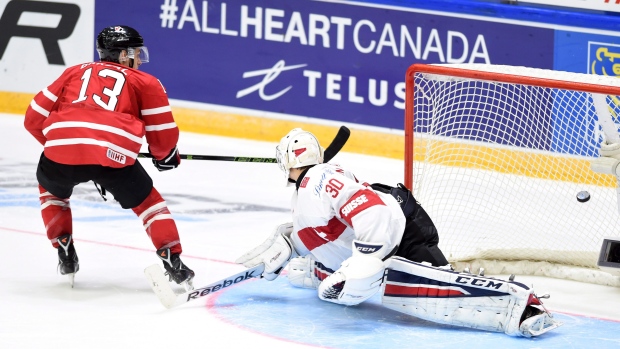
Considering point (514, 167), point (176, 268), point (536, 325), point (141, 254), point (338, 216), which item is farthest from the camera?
point (514, 167)

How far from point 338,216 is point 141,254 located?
1412mm

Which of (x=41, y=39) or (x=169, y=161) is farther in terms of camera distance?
(x=41, y=39)

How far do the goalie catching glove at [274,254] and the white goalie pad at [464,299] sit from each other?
437mm

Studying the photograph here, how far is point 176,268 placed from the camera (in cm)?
464

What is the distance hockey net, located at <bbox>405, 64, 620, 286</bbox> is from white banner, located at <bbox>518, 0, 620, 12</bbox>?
0.81m

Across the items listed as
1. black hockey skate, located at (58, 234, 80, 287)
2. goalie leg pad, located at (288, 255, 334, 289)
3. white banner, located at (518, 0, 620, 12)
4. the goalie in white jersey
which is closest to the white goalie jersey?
the goalie in white jersey

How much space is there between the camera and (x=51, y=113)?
4637 mm

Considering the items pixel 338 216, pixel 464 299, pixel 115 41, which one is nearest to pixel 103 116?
pixel 115 41

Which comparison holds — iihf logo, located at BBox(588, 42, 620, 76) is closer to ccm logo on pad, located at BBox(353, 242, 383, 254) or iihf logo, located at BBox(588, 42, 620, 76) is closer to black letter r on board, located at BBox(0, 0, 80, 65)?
ccm logo on pad, located at BBox(353, 242, 383, 254)

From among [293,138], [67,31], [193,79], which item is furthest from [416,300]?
[67,31]

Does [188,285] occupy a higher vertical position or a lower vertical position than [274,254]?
lower

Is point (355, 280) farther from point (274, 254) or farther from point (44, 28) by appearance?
point (44, 28)

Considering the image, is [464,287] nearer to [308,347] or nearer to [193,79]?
[308,347]

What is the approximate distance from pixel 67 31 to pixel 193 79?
93 cm
